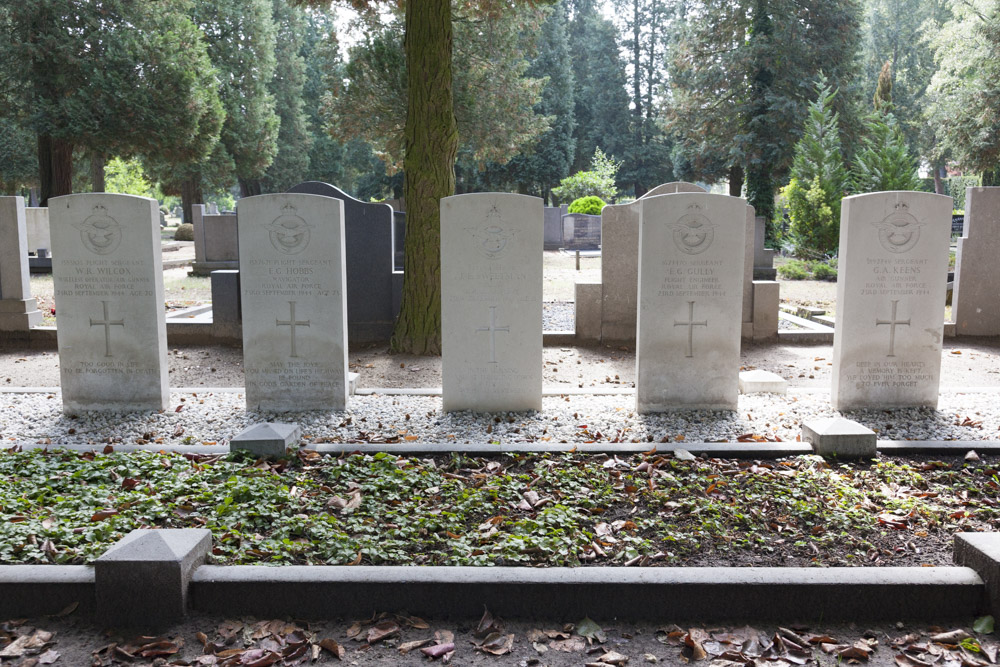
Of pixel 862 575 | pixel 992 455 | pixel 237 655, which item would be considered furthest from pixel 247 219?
pixel 992 455

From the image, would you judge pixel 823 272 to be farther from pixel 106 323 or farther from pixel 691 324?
pixel 106 323

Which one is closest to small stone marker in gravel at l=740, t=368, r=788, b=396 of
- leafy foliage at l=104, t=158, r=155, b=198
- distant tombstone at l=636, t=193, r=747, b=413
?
distant tombstone at l=636, t=193, r=747, b=413

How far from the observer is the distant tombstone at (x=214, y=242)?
19000 mm

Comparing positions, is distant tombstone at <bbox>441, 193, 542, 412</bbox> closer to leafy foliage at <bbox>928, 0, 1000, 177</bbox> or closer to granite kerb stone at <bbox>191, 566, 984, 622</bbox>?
granite kerb stone at <bbox>191, 566, 984, 622</bbox>

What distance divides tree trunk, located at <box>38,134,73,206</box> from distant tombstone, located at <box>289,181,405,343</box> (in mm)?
15713

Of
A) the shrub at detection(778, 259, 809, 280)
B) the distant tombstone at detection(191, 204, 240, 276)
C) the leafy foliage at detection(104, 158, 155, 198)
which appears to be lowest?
the shrub at detection(778, 259, 809, 280)

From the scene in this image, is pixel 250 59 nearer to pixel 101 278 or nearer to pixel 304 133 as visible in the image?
pixel 304 133

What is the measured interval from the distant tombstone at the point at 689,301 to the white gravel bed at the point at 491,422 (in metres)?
0.23

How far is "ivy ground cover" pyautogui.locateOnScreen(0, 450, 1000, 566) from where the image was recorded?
144 inches

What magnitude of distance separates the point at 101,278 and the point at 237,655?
179 inches

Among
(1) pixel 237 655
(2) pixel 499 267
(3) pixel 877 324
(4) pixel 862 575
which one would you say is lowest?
(1) pixel 237 655

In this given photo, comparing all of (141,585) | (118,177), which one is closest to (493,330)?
(141,585)

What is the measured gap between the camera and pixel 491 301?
20.9 ft

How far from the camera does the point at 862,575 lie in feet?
10.5
